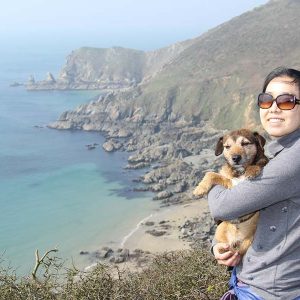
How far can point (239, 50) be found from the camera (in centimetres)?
8906

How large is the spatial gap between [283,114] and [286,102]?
89mm

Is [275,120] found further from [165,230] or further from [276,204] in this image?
[165,230]

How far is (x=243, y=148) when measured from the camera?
389 cm

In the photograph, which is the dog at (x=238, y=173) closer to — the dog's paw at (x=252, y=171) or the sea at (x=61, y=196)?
the dog's paw at (x=252, y=171)

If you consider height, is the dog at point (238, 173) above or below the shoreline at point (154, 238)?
above

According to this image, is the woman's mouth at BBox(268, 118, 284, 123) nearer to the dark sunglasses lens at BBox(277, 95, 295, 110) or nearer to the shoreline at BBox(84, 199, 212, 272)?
the dark sunglasses lens at BBox(277, 95, 295, 110)

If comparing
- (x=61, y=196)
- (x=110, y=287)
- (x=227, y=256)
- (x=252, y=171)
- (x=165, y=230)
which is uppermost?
(x=252, y=171)

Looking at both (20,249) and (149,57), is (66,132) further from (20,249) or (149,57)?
(149,57)

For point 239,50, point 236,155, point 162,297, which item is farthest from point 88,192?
point 239,50

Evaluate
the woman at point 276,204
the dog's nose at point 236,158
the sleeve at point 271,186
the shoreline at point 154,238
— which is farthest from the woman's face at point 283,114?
the shoreline at point 154,238

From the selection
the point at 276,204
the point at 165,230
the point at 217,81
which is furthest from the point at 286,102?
the point at 217,81

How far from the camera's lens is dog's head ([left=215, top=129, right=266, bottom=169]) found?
151 inches

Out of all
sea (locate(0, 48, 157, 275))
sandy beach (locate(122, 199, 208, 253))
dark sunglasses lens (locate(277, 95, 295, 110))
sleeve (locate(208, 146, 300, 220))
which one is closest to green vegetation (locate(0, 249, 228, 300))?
sleeve (locate(208, 146, 300, 220))

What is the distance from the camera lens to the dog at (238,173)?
12.0 feet
